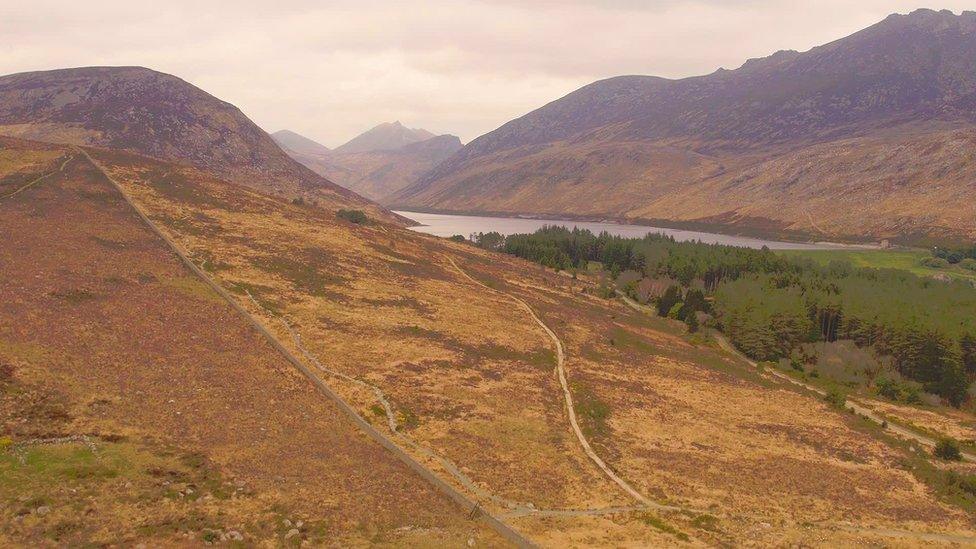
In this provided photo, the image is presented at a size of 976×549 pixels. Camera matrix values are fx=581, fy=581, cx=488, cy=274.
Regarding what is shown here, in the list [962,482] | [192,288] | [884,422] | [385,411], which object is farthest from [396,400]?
[884,422]

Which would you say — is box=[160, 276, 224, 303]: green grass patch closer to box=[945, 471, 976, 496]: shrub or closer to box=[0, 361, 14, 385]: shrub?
box=[0, 361, 14, 385]: shrub

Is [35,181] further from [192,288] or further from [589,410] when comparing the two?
[589,410]

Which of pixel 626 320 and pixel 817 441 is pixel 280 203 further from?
pixel 817 441

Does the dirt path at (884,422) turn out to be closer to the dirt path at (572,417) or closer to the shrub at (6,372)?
the dirt path at (572,417)

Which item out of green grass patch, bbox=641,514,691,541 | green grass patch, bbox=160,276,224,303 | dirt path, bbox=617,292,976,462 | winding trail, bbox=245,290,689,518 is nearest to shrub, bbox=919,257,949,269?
dirt path, bbox=617,292,976,462

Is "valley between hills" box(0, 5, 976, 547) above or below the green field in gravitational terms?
below

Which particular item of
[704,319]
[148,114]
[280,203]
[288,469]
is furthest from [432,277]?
[148,114]
